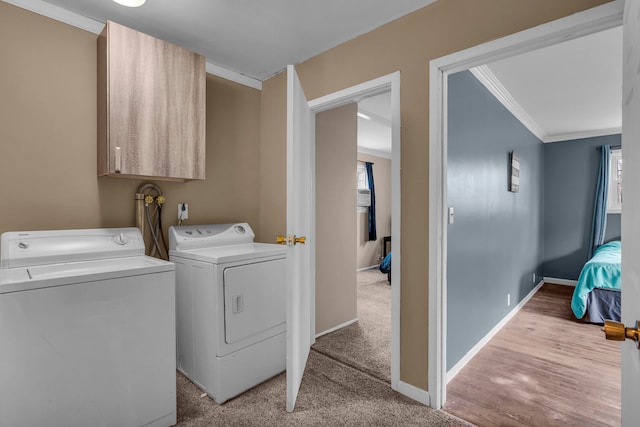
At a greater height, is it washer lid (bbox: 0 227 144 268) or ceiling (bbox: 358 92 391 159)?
ceiling (bbox: 358 92 391 159)

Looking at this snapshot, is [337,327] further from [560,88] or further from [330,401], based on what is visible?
[560,88]

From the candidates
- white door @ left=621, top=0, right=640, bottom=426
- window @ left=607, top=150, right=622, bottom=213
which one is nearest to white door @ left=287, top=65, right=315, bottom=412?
white door @ left=621, top=0, right=640, bottom=426

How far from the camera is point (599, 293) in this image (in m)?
3.36

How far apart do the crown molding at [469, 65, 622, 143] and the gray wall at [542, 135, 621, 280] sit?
0.10 metres

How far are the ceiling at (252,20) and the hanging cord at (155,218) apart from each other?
3.48 feet

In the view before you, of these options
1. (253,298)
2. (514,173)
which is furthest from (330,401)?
(514,173)

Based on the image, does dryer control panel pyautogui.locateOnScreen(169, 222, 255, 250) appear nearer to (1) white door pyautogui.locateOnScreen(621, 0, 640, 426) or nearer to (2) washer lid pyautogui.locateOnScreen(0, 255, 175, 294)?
(2) washer lid pyautogui.locateOnScreen(0, 255, 175, 294)

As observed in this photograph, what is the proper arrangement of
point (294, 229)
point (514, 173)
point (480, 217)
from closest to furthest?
point (294, 229) → point (480, 217) → point (514, 173)

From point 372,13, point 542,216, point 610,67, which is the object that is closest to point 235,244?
point 372,13

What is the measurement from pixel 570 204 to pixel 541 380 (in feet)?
13.0

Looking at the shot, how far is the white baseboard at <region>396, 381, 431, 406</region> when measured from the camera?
1.88 metres

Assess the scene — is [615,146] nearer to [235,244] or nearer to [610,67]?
[610,67]

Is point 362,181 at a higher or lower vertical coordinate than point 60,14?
lower

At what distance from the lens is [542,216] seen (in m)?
5.21
